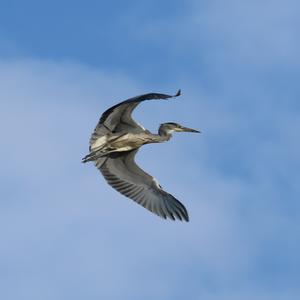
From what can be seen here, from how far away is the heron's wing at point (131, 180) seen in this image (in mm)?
46312

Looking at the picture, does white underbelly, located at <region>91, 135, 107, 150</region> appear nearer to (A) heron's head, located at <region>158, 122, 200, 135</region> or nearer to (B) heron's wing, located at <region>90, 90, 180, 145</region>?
(B) heron's wing, located at <region>90, 90, 180, 145</region>

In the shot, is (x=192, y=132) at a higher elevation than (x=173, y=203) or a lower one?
higher

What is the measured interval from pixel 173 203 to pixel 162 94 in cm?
561

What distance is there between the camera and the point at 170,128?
4638 centimetres

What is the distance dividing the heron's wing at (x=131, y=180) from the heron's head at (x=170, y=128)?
4.29ft

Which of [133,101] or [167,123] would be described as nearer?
[133,101]

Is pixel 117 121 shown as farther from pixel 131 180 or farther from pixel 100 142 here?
pixel 131 180

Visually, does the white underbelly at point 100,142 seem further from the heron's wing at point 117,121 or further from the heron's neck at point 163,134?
the heron's neck at point 163,134

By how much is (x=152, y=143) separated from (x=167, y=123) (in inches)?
43.9

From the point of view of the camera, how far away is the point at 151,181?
46750 mm

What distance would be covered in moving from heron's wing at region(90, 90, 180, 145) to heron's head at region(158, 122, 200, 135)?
38.4 inches

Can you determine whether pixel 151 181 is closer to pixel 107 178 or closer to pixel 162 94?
pixel 107 178

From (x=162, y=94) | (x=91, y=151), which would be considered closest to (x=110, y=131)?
(x=91, y=151)

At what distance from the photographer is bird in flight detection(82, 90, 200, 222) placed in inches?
1769
